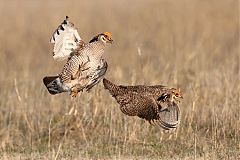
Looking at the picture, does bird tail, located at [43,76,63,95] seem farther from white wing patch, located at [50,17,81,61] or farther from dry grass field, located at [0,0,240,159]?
dry grass field, located at [0,0,240,159]

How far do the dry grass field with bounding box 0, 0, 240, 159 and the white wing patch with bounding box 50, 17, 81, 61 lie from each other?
40.5 inches

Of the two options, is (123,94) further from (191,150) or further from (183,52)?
(183,52)

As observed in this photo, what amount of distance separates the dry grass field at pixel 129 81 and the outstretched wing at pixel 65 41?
40.6 inches

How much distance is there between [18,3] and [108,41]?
1245 centimetres

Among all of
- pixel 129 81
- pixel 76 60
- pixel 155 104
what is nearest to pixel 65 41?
pixel 76 60

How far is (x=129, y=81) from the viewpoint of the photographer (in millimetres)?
11742

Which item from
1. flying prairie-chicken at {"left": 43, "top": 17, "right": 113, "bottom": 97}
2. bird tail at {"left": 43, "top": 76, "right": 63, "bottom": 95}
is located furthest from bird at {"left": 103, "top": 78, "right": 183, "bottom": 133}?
bird tail at {"left": 43, "top": 76, "right": 63, "bottom": 95}

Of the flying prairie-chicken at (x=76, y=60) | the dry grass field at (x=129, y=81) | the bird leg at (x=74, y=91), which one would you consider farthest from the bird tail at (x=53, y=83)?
the dry grass field at (x=129, y=81)

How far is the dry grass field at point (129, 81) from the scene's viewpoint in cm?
914

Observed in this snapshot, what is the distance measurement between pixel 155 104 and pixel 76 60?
37.7 inches

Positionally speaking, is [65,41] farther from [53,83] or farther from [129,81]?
[129,81]

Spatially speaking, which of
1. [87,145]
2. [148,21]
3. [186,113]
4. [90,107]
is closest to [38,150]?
[87,145]

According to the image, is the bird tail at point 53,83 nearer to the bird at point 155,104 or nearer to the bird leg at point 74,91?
the bird leg at point 74,91

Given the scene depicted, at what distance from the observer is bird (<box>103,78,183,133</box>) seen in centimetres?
816
